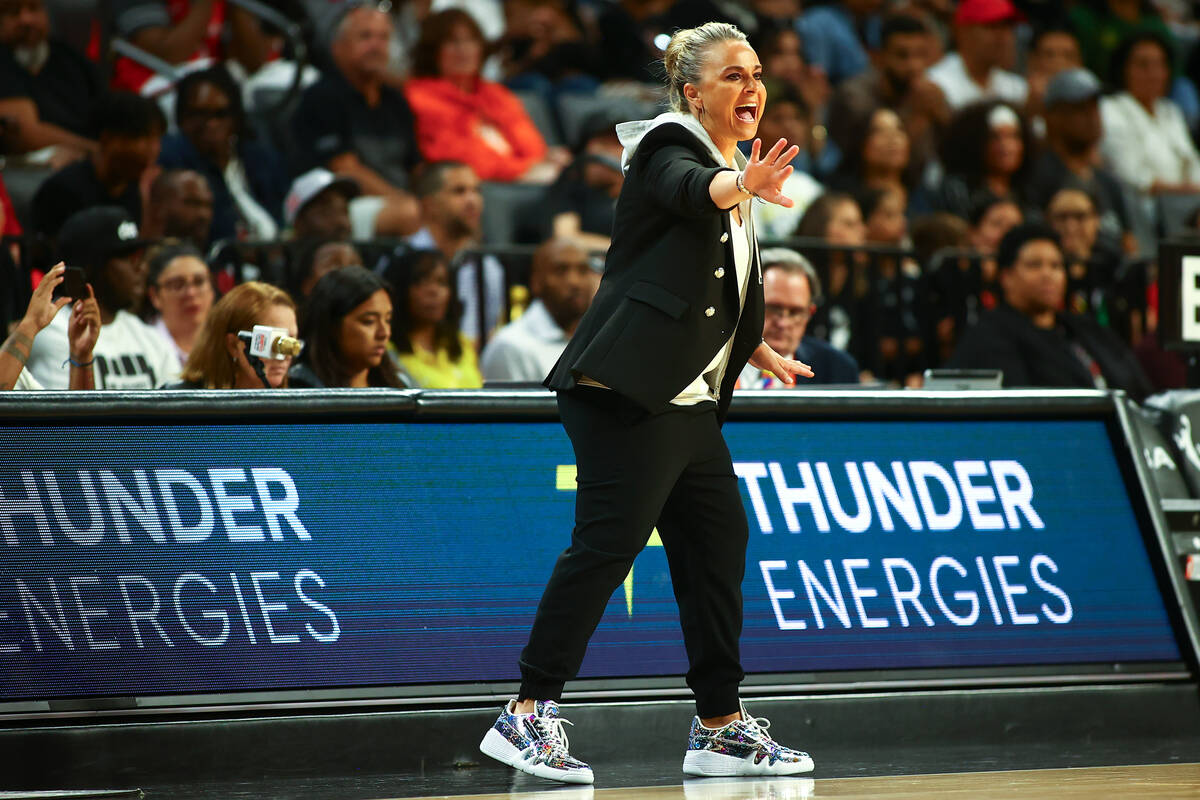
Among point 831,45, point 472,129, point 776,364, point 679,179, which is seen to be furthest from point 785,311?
point 831,45

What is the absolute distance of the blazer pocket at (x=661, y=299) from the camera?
374 cm

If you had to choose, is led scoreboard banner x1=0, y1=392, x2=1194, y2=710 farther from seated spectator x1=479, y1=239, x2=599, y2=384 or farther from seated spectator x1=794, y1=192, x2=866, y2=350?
seated spectator x1=794, y1=192, x2=866, y2=350

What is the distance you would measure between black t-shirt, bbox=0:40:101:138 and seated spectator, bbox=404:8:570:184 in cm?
195

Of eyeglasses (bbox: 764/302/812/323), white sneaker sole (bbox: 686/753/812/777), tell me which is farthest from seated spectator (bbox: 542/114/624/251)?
white sneaker sole (bbox: 686/753/812/777)

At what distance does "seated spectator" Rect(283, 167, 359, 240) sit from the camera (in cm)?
765

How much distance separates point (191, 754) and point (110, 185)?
151 inches

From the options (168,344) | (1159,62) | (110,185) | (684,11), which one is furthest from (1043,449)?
(1159,62)

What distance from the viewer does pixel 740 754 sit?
155 inches

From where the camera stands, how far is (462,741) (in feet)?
13.9

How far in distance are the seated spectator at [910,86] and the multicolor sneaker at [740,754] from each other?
6627mm

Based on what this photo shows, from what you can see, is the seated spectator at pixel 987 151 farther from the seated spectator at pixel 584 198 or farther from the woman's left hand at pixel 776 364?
the woman's left hand at pixel 776 364

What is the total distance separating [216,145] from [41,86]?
899 mm

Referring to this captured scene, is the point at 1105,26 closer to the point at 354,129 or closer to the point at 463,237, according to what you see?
the point at 354,129

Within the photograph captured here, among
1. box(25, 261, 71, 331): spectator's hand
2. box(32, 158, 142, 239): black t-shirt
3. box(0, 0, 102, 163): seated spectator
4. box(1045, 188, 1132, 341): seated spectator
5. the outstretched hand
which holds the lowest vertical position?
box(1045, 188, 1132, 341): seated spectator
